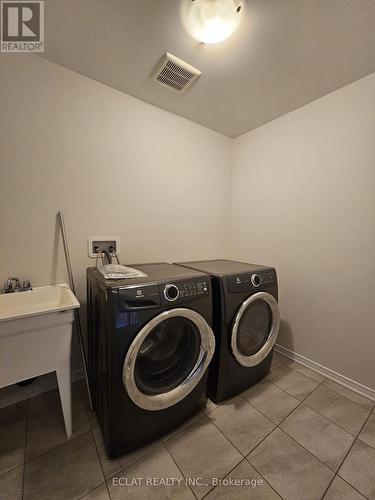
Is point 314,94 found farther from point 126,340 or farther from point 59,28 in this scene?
point 126,340

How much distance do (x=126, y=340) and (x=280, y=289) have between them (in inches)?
61.4

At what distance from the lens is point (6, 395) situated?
4.29 feet

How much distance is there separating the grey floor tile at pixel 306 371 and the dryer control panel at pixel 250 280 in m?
0.88

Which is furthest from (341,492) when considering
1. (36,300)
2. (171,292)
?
(36,300)

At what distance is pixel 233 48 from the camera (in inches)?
47.7

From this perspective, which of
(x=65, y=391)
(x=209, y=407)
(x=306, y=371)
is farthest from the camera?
(x=306, y=371)

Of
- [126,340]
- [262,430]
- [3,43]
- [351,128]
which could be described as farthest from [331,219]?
[3,43]

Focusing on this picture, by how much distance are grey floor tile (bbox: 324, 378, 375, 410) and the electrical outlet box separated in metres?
1.98

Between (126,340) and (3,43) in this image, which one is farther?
(3,43)

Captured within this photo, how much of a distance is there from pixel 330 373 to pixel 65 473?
185 centimetres

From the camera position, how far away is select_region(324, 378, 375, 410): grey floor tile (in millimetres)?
1366

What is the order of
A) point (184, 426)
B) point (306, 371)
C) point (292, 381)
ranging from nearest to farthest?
1. point (184, 426)
2. point (292, 381)
3. point (306, 371)

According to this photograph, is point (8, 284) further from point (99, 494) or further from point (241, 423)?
point (241, 423)

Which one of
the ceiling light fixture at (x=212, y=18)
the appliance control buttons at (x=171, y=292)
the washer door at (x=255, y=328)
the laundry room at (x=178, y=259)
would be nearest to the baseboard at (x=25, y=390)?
the laundry room at (x=178, y=259)
